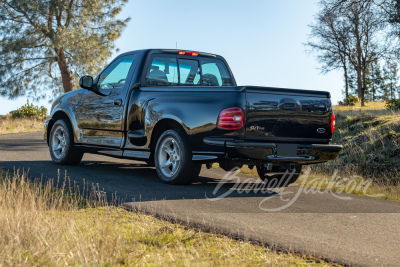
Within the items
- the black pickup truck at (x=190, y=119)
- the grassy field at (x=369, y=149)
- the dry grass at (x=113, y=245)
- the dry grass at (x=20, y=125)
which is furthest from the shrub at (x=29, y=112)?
the dry grass at (x=113, y=245)


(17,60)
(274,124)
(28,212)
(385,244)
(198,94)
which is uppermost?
(17,60)

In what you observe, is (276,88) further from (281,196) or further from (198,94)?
(281,196)

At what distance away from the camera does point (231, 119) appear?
700 centimetres

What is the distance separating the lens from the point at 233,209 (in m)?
6.35

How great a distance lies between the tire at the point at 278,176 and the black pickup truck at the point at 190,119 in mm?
18

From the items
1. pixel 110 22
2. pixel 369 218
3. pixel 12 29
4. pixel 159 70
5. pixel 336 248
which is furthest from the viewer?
pixel 110 22

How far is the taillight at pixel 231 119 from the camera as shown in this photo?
6984 millimetres

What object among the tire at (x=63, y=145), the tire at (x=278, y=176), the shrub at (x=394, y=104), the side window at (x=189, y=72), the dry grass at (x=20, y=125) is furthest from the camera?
the dry grass at (x=20, y=125)

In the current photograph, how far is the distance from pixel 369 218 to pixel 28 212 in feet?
13.1

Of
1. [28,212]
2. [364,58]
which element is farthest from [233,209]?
[364,58]

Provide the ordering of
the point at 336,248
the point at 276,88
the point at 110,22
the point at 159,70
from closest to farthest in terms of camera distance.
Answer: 1. the point at 336,248
2. the point at 276,88
3. the point at 159,70
4. the point at 110,22

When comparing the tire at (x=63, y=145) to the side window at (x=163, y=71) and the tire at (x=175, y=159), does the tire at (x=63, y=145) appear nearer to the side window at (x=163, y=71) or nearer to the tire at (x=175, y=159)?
the side window at (x=163, y=71)

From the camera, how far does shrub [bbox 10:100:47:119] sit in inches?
1254

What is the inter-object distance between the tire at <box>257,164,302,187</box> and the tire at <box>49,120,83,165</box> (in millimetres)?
3683
